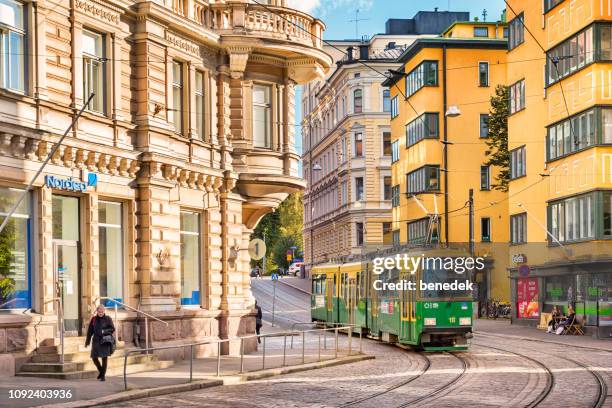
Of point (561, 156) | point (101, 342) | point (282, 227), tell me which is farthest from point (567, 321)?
point (282, 227)

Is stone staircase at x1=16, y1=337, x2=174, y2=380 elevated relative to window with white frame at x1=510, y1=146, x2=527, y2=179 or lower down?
lower down

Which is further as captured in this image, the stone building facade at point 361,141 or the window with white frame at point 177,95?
the stone building facade at point 361,141

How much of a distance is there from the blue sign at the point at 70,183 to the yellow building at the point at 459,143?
4706 centimetres

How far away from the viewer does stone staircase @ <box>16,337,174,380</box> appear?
23500mm

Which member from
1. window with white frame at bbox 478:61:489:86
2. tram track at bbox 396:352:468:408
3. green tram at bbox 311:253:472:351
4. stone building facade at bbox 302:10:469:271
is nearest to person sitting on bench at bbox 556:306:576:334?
green tram at bbox 311:253:472:351

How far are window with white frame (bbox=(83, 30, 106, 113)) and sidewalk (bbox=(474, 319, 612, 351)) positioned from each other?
18.4 metres

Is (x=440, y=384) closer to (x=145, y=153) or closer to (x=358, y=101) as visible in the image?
(x=145, y=153)

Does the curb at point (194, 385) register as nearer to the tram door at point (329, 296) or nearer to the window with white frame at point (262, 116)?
the window with white frame at point (262, 116)

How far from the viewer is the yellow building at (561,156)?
152 ft

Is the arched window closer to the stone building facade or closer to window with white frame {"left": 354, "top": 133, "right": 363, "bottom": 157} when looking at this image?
the stone building facade

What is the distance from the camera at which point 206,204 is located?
3253 cm

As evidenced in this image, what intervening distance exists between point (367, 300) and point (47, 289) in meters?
18.6

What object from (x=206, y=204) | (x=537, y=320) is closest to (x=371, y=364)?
(x=206, y=204)

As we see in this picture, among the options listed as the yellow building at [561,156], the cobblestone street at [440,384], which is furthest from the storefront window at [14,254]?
the yellow building at [561,156]
